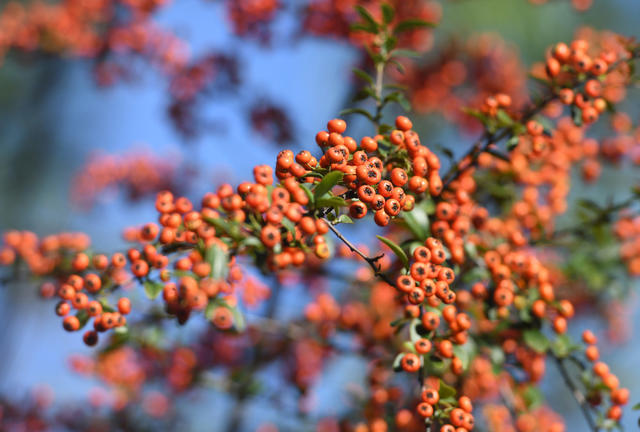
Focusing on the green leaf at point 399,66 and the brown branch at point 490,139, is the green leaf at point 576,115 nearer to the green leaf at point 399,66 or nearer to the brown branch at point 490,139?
the brown branch at point 490,139

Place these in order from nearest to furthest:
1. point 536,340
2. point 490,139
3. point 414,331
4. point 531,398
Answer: point 414,331
point 536,340
point 490,139
point 531,398

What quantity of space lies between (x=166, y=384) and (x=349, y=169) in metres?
3.63

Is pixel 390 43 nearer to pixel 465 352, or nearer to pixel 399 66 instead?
pixel 399 66

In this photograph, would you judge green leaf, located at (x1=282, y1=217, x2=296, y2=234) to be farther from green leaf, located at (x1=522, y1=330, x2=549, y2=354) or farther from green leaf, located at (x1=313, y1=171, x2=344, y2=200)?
green leaf, located at (x1=522, y1=330, x2=549, y2=354)

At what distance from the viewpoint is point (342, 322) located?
11.6 ft

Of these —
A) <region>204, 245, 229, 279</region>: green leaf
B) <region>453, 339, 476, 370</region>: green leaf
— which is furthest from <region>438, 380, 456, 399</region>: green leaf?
<region>204, 245, 229, 279</region>: green leaf

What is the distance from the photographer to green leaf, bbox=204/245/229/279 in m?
1.62

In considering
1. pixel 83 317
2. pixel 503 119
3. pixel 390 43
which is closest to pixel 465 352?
pixel 503 119

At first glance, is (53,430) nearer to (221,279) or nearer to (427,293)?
(221,279)

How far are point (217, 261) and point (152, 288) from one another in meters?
0.42

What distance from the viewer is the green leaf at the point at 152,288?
1.85 m

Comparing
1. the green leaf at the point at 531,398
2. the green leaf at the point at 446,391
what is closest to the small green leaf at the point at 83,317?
the green leaf at the point at 446,391

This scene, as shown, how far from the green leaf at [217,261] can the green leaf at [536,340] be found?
4.86 feet

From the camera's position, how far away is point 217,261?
1627 millimetres
